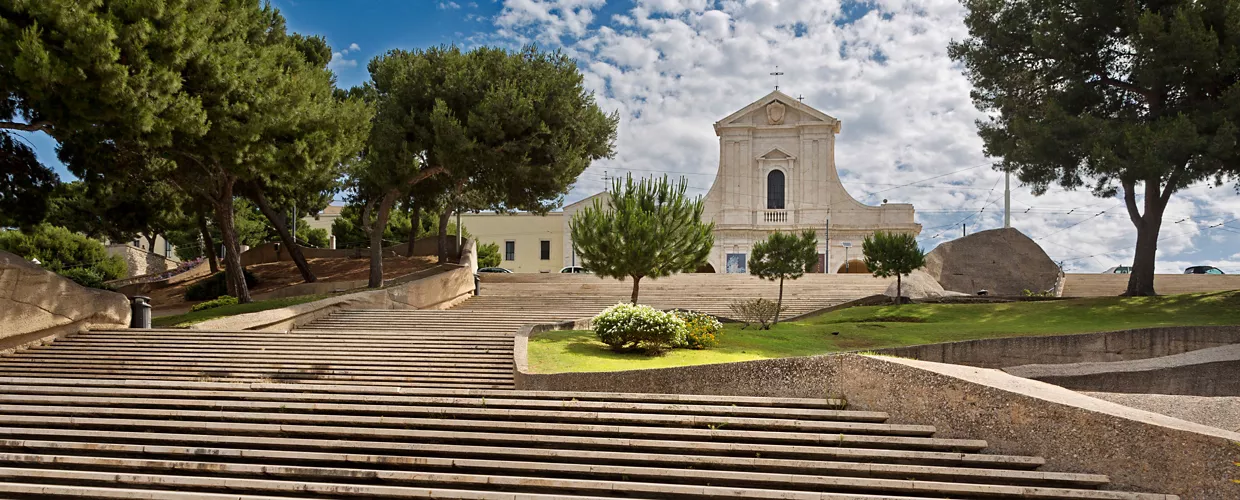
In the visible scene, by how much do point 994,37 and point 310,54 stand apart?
68.6ft

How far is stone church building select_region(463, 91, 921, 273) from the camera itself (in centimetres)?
3962

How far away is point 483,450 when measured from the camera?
5.76 meters

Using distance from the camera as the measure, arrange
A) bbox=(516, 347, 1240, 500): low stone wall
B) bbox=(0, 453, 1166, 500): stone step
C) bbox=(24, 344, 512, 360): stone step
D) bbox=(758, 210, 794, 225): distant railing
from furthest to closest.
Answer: bbox=(758, 210, 794, 225): distant railing
bbox=(24, 344, 512, 360): stone step
bbox=(0, 453, 1166, 500): stone step
bbox=(516, 347, 1240, 500): low stone wall

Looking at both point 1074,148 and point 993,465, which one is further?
point 1074,148

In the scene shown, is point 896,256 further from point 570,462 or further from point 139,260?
point 139,260

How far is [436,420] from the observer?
6363mm

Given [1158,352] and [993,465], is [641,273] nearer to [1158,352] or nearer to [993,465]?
[1158,352]

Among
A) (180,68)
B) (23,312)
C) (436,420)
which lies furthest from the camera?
(180,68)

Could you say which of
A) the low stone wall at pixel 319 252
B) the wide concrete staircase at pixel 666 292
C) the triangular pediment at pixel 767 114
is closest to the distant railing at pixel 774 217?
the triangular pediment at pixel 767 114

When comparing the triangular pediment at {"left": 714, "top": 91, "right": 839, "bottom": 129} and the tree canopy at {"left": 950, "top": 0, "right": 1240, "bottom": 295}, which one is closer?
the tree canopy at {"left": 950, "top": 0, "right": 1240, "bottom": 295}

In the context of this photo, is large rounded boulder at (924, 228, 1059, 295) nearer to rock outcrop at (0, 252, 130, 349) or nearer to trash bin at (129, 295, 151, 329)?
trash bin at (129, 295, 151, 329)

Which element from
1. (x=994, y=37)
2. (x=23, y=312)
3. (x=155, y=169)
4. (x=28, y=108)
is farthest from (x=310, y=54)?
(x=994, y=37)

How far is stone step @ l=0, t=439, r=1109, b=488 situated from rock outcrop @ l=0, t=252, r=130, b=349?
8317 mm

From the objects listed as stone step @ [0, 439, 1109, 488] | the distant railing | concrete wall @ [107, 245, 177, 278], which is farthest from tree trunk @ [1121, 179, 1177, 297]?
concrete wall @ [107, 245, 177, 278]
